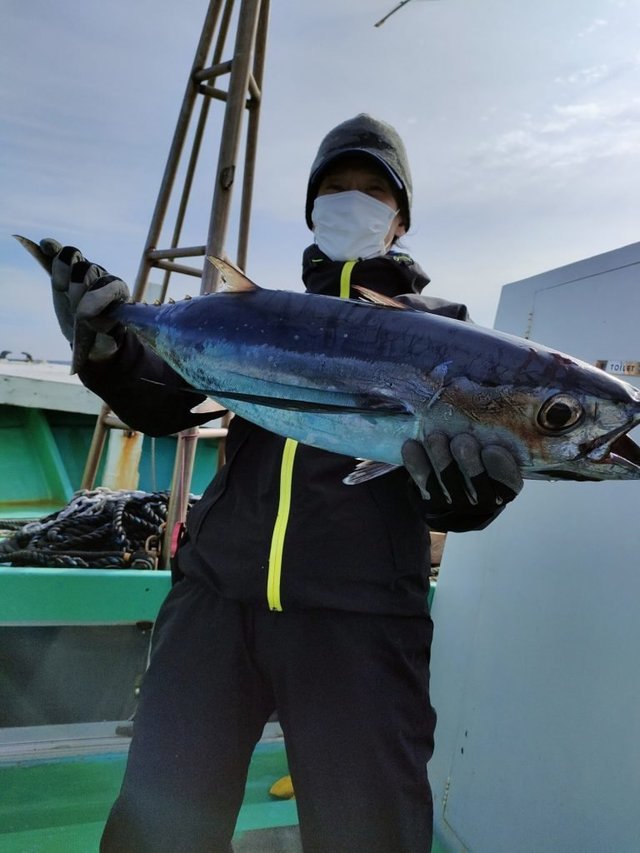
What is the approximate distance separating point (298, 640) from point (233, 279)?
1.11 m

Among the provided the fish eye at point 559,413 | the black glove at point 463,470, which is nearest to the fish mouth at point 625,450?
the fish eye at point 559,413

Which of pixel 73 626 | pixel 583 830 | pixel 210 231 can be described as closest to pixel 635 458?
pixel 583 830

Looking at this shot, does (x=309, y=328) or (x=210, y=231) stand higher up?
(x=210, y=231)

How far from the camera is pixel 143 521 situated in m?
3.43

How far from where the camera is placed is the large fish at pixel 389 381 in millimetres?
1274

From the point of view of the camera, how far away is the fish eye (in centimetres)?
126

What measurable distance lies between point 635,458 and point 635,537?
573 mm

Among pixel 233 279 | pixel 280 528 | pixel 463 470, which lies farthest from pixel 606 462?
pixel 233 279

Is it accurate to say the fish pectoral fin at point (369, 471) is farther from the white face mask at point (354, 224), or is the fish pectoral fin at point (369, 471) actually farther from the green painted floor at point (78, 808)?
the green painted floor at point (78, 808)

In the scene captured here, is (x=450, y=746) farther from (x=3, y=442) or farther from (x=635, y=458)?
(x=3, y=442)

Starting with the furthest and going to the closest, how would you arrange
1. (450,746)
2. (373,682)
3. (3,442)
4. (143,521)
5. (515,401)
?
(3,442), (143,521), (450,746), (373,682), (515,401)

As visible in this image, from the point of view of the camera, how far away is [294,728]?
5.24 feet

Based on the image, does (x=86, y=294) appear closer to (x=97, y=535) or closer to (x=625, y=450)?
(x=625, y=450)

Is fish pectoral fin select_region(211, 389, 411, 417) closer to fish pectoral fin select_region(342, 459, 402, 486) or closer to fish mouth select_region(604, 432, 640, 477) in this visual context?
fish pectoral fin select_region(342, 459, 402, 486)
